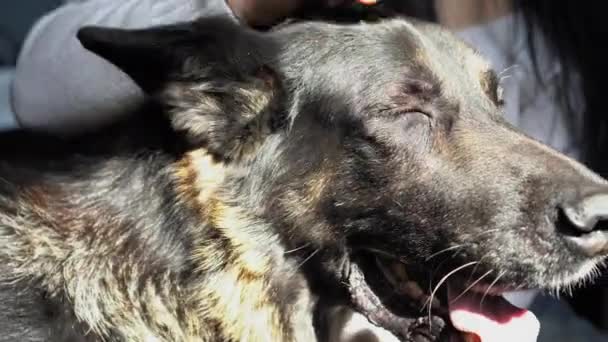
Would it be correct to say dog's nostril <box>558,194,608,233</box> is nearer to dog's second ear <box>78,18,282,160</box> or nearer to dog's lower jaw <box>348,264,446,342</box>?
dog's lower jaw <box>348,264,446,342</box>

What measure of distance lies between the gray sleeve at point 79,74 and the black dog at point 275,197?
126 millimetres

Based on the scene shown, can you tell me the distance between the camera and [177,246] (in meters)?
2.02

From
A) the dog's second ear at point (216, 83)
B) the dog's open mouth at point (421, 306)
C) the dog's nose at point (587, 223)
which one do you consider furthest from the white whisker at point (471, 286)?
the dog's second ear at point (216, 83)

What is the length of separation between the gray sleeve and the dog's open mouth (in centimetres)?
79

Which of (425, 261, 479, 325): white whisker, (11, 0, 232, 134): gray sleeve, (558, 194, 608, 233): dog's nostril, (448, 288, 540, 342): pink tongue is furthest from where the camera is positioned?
(11, 0, 232, 134): gray sleeve

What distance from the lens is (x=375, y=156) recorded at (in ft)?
6.40

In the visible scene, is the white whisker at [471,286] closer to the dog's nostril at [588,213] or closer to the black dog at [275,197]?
the black dog at [275,197]

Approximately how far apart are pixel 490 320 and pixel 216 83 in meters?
0.94

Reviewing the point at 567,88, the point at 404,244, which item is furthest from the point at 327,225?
the point at 567,88

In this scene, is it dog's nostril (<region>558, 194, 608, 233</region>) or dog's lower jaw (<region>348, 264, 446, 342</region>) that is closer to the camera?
dog's nostril (<region>558, 194, 608, 233</region>)

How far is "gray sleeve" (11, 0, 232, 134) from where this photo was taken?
2195 millimetres

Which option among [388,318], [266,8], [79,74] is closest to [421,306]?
[388,318]

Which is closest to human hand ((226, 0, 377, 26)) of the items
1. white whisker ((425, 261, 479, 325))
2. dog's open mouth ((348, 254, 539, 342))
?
dog's open mouth ((348, 254, 539, 342))

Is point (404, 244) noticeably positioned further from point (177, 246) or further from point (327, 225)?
point (177, 246)
